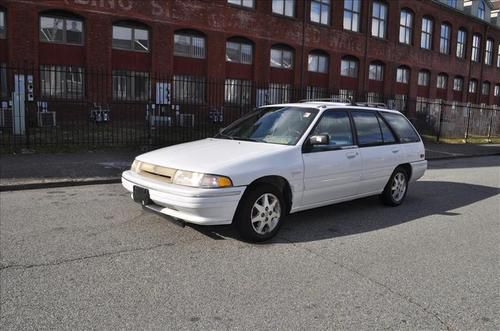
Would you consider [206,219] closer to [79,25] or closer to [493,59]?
[79,25]

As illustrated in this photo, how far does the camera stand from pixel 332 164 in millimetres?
5816

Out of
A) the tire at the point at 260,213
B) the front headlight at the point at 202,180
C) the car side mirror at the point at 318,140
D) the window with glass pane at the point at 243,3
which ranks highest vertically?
the window with glass pane at the point at 243,3

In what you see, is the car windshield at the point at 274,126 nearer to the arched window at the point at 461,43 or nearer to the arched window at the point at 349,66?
the arched window at the point at 349,66

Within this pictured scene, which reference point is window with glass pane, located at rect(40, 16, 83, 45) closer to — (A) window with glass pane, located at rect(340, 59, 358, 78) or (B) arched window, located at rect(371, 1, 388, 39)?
(A) window with glass pane, located at rect(340, 59, 358, 78)

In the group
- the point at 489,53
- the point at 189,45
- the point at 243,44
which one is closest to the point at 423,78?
the point at 489,53

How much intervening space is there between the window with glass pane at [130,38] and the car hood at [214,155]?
699 inches

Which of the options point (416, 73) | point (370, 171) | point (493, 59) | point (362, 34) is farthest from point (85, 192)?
point (493, 59)

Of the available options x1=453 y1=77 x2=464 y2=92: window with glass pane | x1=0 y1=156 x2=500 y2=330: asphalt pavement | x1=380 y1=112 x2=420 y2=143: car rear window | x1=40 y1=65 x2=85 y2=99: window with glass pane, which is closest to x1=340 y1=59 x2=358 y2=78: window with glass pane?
x1=453 y1=77 x2=464 y2=92: window with glass pane

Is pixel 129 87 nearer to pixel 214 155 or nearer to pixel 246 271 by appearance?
pixel 214 155

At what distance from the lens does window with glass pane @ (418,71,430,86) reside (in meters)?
38.5

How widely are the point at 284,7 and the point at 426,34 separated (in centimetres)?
1707

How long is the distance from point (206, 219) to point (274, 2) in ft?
80.2

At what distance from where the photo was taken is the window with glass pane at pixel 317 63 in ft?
96.3

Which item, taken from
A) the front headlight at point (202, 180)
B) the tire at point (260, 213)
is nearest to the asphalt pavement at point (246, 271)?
Result: the tire at point (260, 213)
